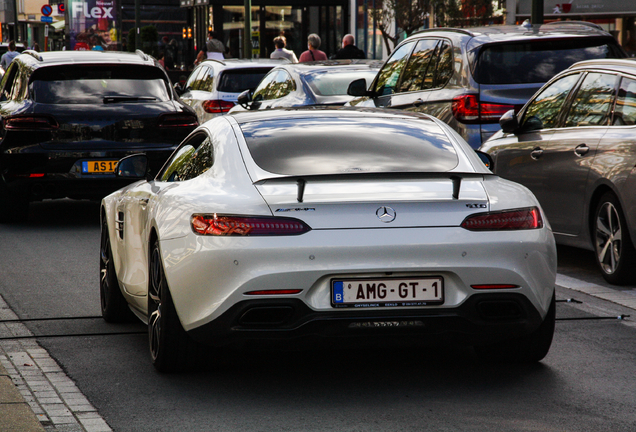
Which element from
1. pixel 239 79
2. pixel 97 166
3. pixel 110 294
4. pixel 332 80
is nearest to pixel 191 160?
pixel 110 294

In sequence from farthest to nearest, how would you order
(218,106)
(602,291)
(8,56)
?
(8,56) < (218,106) < (602,291)

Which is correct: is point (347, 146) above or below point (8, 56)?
above

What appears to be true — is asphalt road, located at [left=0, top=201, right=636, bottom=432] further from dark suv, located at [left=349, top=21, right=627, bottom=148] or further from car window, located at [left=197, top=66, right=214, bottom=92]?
car window, located at [left=197, top=66, right=214, bottom=92]

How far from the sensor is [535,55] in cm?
1114

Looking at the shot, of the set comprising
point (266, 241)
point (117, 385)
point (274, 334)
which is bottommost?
point (117, 385)

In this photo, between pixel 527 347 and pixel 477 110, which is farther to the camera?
pixel 477 110

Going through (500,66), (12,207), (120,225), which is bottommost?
(12,207)

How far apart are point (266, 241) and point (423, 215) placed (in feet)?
2.32

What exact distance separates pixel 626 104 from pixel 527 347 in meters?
3.10

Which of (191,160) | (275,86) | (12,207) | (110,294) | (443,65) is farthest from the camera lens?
(275,86)

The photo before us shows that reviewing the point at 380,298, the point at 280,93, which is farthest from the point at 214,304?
the point at 280,93

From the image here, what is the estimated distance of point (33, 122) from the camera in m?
11.4

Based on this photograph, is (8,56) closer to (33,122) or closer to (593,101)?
(33,122)

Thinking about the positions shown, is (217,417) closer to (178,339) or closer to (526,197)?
(178,339)
